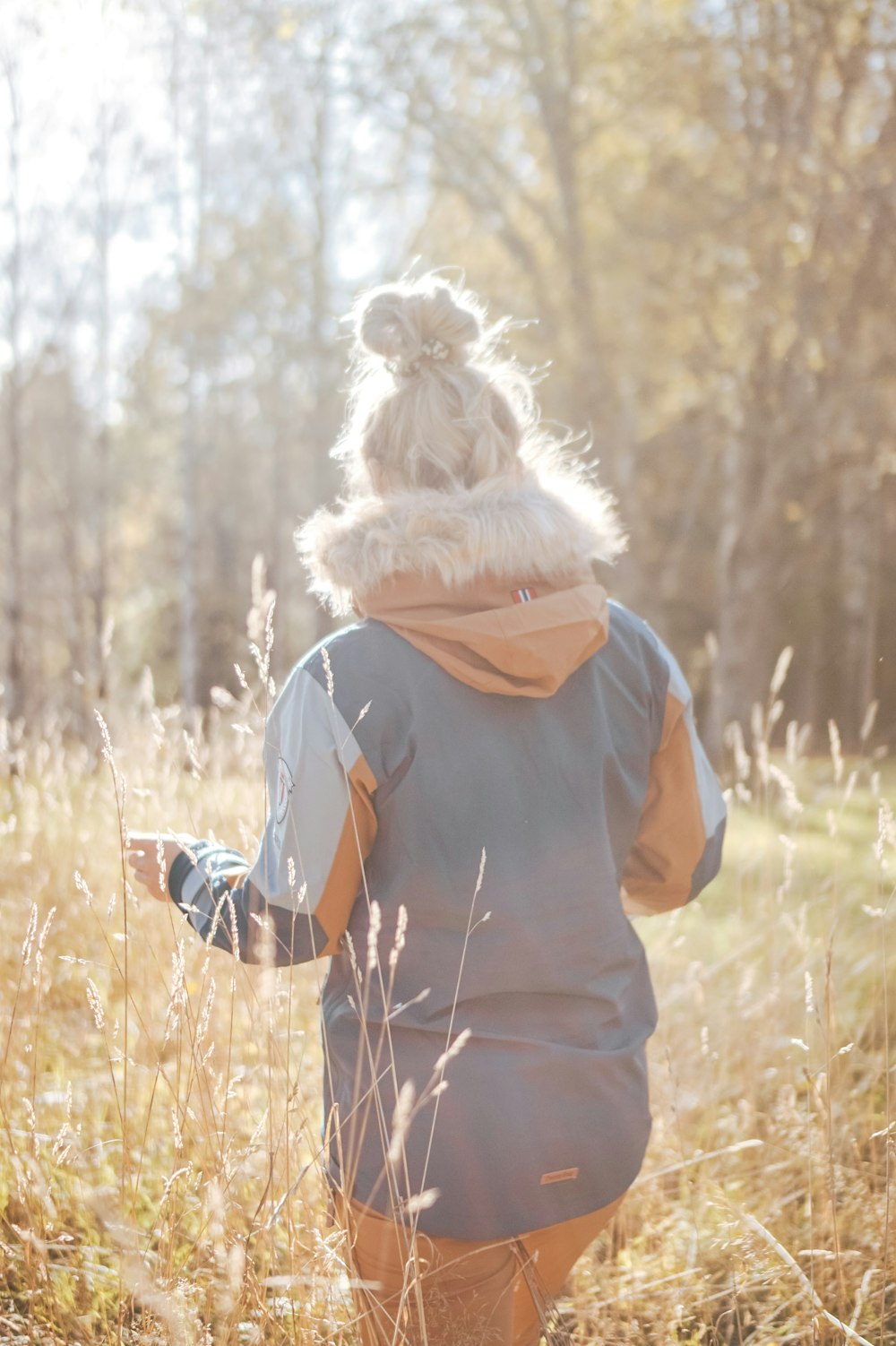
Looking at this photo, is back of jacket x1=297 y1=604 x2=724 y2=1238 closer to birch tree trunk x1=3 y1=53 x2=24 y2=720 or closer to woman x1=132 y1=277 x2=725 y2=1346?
woman x1=132 y1=277 x2=725 y2=1346

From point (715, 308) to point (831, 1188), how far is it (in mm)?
9572

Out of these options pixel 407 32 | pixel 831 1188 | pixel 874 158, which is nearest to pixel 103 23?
pixel 407 32

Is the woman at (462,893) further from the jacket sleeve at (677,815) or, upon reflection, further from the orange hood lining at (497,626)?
the jacket sleeve at (677,815)

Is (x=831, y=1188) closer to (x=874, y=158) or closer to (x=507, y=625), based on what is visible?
(x=507, y=625)

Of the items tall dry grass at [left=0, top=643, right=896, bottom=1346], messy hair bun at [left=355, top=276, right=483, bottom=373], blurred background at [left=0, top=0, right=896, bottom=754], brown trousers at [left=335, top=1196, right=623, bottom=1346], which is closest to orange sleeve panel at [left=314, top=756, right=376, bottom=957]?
tall dry grass at [left=0, top=643, right=896, bottom=1346]

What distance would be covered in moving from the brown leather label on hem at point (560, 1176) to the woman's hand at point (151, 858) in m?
0.72

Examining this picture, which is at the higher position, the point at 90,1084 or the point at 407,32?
the point at 407,32

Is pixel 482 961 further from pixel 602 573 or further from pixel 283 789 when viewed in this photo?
pixel 602 573

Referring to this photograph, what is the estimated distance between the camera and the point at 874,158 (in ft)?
20.9

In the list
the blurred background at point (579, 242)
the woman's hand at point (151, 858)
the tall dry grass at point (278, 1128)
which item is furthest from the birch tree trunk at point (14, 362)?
the woman's hand at point (151, 858)

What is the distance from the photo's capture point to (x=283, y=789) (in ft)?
4.96

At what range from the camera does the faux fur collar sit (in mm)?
1539

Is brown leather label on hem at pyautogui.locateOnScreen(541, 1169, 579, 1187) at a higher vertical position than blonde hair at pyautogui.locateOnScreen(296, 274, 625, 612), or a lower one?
lower

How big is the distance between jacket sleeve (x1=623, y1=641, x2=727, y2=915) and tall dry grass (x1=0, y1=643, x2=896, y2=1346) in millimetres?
268
